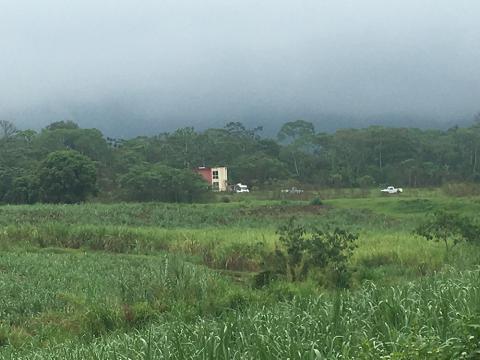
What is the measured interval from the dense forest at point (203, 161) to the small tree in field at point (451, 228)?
34408 millimetres

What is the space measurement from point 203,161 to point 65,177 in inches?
1080

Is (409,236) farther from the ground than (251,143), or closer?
closer

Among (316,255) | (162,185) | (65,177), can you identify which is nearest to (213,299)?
(316,255)

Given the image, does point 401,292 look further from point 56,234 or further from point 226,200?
point 226,200

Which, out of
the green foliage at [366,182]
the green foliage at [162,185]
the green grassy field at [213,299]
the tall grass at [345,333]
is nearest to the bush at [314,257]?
the green grassy field at [213,299]

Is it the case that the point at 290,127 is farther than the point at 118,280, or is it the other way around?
the point at 290,127

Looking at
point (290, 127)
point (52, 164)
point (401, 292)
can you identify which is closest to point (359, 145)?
point (290, 127)

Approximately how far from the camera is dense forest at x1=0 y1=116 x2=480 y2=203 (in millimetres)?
49688

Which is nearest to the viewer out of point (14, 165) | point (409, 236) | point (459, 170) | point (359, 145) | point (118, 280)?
point (118, 280)

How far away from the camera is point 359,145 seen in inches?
2771

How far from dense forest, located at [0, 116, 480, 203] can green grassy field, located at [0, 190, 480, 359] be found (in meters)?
19.5

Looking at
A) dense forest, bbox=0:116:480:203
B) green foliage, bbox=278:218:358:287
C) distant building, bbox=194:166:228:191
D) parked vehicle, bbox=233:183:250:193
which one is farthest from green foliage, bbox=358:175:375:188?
green foliage, bbox=278:218:358:287

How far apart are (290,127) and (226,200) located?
4114 cm

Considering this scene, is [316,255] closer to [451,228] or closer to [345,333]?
[451,228]
